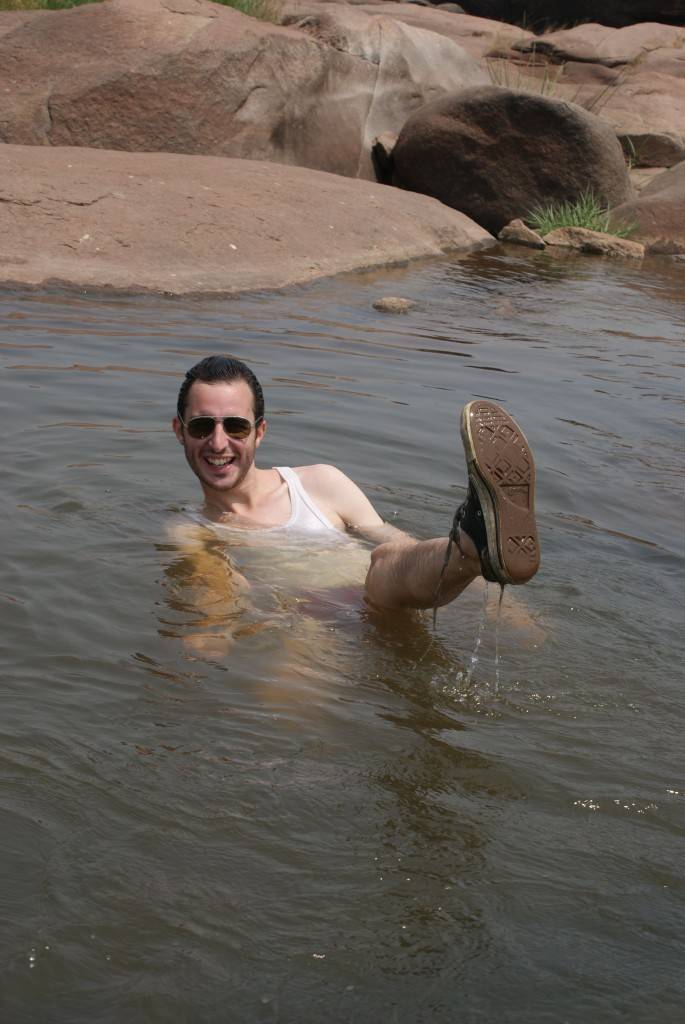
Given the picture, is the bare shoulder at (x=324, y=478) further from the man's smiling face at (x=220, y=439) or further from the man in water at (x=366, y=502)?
the man's smiling face at (x=220, y=439)

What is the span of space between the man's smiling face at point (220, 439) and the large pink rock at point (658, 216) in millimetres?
11770

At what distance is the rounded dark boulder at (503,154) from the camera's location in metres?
15.3

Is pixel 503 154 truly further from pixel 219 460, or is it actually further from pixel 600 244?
pixel 219 460

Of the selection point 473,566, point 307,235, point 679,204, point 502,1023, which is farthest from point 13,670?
point 679,204

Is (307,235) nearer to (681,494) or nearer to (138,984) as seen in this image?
(681,494)

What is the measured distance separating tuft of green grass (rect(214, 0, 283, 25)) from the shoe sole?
1435 cm

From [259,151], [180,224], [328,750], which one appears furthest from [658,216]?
[328,750]

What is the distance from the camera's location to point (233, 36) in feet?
45.0

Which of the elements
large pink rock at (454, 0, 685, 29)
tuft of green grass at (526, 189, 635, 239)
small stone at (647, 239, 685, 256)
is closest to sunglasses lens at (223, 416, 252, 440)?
tuft of green grass at (526, 189, 635, 239)

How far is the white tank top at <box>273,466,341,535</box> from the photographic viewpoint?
16.1 ft

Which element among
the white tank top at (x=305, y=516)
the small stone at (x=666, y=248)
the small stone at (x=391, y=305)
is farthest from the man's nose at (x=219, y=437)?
the small stone at (x=666, y=248)

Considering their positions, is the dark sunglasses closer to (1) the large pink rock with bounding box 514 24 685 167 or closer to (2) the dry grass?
(2) the dry grass

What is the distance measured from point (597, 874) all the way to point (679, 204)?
13.8 metres

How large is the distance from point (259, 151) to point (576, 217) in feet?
12.9
